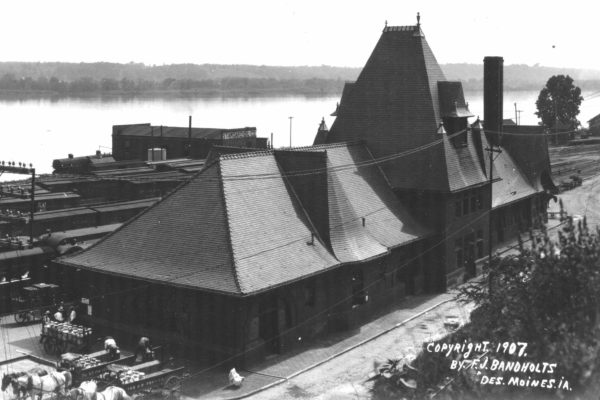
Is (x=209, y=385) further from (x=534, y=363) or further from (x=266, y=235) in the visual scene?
(x=534, y=363)

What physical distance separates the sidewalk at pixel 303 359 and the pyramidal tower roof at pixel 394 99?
8.47 metres

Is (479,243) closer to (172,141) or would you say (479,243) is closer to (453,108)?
(453,108)

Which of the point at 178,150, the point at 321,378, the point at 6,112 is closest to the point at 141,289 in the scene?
the point at 321,378

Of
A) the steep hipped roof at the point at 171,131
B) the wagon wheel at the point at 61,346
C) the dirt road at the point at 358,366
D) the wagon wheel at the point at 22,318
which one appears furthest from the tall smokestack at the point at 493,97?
the steep hipped roof at the point at 171,131

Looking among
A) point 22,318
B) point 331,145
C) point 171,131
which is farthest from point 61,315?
point 171,131

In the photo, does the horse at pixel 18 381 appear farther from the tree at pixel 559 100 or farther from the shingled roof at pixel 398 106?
the tree at pixel 559 100

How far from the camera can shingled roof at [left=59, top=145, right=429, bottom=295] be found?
94.0 feet

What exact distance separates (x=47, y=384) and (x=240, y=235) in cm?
954

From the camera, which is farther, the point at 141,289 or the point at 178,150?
the point at 178,150

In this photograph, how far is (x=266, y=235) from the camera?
3080 cm

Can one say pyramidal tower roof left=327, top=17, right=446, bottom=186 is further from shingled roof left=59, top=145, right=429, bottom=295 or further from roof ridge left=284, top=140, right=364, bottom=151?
shingled roof left=59, top=145, right=429, bottom=295

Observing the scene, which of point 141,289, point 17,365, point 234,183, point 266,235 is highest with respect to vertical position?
point 234,183

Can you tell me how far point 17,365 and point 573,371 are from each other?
2220 centimetres

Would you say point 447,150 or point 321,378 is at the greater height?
point 447,150
